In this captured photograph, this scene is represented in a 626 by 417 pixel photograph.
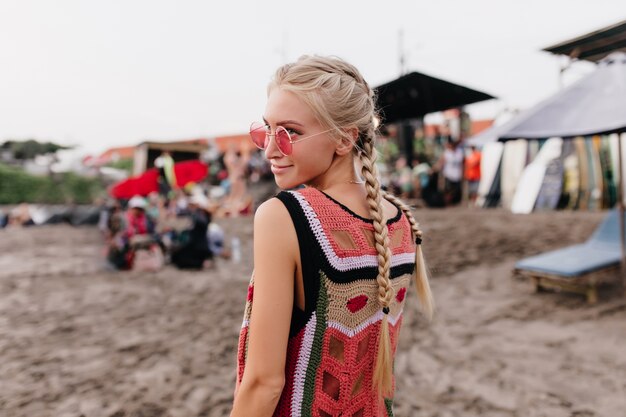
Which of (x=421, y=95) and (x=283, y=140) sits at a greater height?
(x=421, y=95)

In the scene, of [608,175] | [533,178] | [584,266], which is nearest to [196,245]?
[584,266]

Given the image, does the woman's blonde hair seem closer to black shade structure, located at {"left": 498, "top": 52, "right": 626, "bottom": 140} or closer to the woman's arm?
the woman's arm

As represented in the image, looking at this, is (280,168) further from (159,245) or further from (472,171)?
(472,171)

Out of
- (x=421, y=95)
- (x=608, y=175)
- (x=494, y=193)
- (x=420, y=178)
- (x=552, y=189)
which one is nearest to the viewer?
(x=421, y=95)

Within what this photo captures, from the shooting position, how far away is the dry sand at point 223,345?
328 centimetres

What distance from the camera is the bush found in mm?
20219

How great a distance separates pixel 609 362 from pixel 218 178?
17801 mm

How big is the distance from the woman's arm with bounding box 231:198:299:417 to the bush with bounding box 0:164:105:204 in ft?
73.0

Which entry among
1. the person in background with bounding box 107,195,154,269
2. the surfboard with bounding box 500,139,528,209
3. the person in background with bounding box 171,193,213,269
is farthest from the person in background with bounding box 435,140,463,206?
the person in background with bounding box 107,195,154,269

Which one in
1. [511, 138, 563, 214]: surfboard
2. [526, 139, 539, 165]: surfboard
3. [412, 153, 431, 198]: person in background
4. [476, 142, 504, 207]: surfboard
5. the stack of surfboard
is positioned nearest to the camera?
the stack of surfboard

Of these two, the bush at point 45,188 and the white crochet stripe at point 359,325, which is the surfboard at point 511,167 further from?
the bush at point 45,188

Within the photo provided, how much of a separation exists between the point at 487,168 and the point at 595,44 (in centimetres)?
793

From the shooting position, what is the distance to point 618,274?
5.88 meters

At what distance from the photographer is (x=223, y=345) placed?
439 cm
